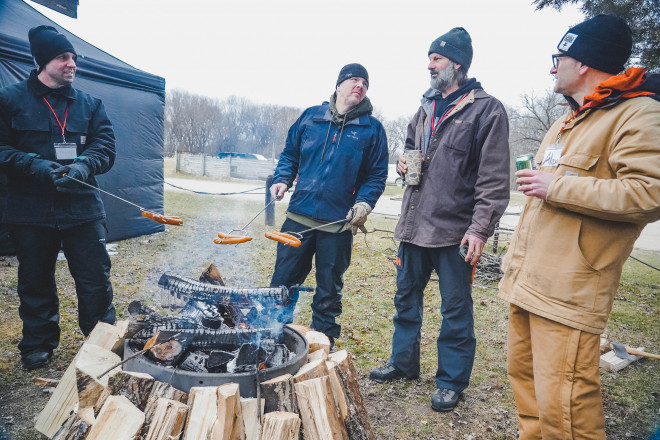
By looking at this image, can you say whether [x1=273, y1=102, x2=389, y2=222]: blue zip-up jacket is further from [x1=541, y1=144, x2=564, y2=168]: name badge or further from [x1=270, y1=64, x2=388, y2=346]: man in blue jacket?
[x1=541, y1=144, x2=564, y2=168]: name badge

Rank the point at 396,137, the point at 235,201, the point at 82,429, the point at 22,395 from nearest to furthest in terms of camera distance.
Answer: the point at 82,429
the point at 22,395
the point at 235,201
the point at 396,137

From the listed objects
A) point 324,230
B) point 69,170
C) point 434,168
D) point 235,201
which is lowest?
point 235,201

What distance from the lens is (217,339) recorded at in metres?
2.20

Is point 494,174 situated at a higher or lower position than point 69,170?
higher

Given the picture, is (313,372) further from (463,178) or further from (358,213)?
(463,178)

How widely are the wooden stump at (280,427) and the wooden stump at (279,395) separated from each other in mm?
106

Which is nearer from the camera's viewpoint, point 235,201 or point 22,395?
point 22,395

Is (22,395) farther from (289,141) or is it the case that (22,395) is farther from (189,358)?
(289,141)

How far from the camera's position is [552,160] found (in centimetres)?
195

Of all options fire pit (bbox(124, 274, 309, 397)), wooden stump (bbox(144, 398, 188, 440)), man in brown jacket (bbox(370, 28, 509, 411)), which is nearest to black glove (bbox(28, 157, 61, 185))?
fire pit (bbox(124, 274, 309, 397))

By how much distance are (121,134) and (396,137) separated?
1470 inches

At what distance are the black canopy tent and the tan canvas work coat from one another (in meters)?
6.15

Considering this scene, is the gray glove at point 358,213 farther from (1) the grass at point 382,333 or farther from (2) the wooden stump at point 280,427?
(2) the wooden stump at point 280,427

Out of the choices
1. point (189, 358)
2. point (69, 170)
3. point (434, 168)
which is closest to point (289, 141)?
point (434, 168)
